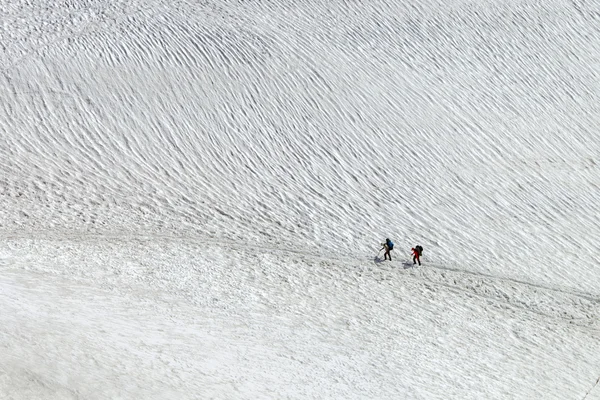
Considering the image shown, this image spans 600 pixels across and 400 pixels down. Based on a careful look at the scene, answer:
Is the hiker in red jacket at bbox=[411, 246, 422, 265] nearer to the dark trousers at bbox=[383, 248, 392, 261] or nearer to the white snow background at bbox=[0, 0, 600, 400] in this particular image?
the white snow background at bbox=[0, 0, 600, 400]

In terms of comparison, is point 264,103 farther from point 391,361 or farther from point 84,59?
point 391,361

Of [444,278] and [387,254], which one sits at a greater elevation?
[387,254]

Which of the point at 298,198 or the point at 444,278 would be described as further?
the point at 298,198

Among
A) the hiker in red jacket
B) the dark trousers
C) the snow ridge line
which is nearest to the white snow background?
the snow ridge line

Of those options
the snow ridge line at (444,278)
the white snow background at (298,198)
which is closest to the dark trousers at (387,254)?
the snow ridge line at (444,278)

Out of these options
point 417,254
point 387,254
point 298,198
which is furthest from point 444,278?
point 298,198

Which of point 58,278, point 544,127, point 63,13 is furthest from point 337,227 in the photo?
point 63,13

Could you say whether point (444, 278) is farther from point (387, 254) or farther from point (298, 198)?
point (298, 198)

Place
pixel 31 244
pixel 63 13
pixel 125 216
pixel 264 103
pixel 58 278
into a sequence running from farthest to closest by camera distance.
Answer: pixel 63 13 < pixel 264 103 < pixel 125 216 < pixel 31 244 < pixel 58 278
